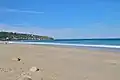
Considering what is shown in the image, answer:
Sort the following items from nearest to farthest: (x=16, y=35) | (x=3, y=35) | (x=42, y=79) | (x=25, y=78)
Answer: (x=25, y=78)
(x=42, y=79)
(x=3, y=35)
(x=16, y=35)

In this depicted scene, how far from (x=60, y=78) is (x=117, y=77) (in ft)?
6.19

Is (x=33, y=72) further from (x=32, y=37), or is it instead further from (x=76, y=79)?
(x=32, y=37)

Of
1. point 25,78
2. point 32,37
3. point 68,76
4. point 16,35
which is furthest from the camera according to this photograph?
point 32,37

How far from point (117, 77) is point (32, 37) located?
158 meters

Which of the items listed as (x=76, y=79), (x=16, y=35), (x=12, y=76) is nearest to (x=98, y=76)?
(x=76, y=79)

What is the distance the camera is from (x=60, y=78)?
752cm

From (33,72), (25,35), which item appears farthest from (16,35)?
(33,72)

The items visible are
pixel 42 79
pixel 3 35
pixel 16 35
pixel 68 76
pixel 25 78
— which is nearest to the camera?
pixel 25 78

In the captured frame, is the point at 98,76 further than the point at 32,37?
No

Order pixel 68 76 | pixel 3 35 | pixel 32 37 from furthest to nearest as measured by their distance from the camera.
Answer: pixel 32 37 → pixel 3 35 → pixel 68 76

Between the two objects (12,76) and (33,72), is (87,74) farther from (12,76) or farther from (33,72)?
(12,76)

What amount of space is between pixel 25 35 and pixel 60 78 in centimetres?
15564

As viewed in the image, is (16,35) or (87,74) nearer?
(87,74)

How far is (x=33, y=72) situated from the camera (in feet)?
27.5
